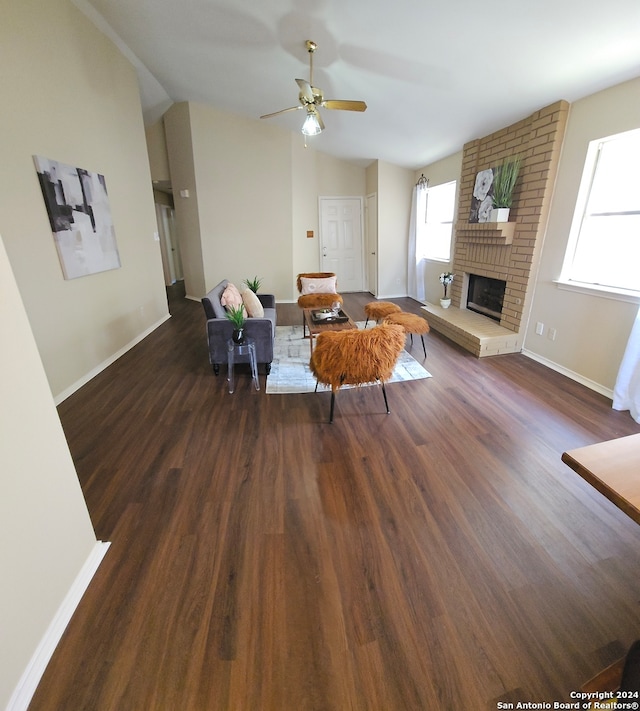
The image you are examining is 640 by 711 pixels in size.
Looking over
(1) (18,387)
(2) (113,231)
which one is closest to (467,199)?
(2) (113,231)

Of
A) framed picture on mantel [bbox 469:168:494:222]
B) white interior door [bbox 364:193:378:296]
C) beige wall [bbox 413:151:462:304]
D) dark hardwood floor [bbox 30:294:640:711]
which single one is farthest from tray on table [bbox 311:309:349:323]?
white interior door [bbox 364:193:378:296]

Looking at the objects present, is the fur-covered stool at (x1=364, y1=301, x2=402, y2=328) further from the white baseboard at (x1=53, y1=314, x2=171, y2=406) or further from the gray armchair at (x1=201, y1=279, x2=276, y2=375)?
the white baseboard at (x1=53, y1=314, x2=171, y2=406)

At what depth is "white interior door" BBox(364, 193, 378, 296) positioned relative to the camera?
20.9ft

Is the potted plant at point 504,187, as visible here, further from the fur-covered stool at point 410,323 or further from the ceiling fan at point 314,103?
the ceiling fan at point 314,103

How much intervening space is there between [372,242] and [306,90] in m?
4.10

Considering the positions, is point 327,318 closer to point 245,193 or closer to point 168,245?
point 245,193

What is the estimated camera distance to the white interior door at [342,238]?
6824 mm

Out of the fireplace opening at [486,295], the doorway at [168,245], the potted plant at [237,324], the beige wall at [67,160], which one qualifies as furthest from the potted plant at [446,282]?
the doorway at [168,245]

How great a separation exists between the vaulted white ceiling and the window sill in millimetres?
1546

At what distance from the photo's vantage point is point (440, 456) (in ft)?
7.10

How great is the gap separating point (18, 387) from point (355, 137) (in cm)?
548

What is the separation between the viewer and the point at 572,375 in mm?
3213

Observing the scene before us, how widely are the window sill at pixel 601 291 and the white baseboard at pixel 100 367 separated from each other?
451cm

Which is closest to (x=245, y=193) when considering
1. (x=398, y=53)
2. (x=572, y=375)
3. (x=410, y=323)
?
(x=398, y=53)
